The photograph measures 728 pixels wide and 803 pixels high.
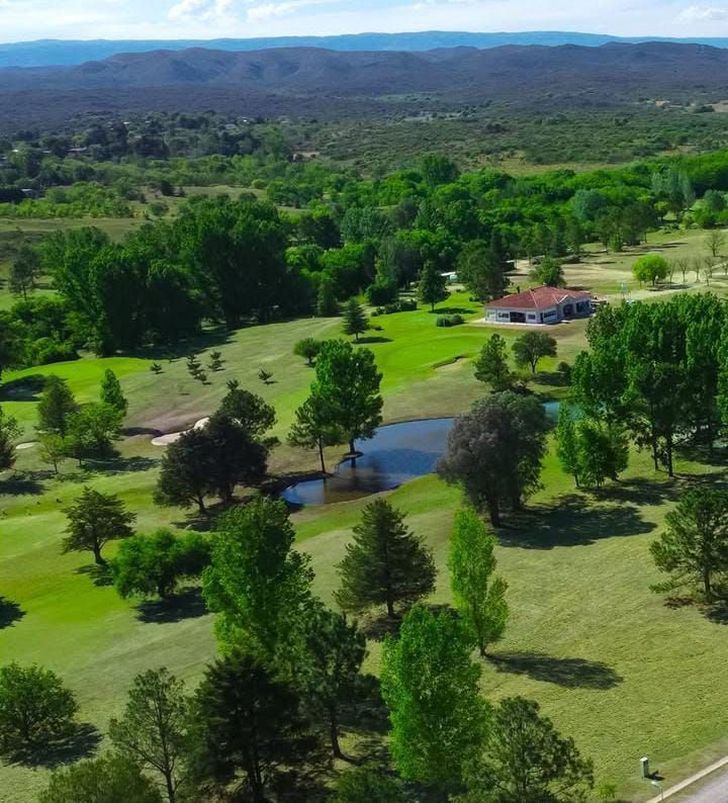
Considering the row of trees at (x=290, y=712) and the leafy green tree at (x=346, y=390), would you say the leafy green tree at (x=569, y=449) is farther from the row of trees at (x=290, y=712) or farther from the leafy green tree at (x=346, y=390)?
the row of trees at (x=290, y=712)

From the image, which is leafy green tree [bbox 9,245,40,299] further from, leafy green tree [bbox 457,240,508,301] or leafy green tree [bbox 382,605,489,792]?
leafy green tree [bbox 382,605,489,792]

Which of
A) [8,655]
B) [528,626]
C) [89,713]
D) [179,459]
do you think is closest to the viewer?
[89,713]

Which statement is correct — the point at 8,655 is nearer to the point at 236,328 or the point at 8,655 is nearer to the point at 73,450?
the point at 73,450

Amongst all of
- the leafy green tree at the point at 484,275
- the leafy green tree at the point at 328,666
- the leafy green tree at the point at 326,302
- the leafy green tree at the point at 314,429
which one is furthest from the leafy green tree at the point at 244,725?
the leafy green tree at the point at 326,302

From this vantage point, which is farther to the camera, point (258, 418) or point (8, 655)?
point (258, 418)

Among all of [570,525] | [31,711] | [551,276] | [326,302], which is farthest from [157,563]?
[326,302]

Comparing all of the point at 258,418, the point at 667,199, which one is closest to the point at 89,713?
the point at 258,418
